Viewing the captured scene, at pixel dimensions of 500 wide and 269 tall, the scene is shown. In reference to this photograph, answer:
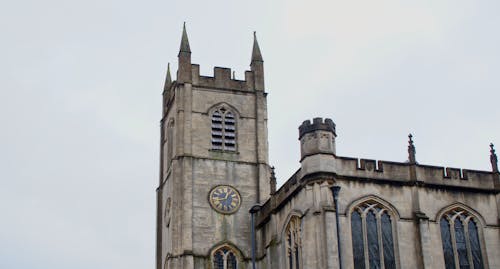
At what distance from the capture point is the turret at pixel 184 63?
185 ft

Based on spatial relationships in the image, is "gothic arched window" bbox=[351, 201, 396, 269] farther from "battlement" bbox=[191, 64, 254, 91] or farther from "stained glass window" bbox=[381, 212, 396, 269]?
"battlement" bbox=[191, 64, 254, 91]

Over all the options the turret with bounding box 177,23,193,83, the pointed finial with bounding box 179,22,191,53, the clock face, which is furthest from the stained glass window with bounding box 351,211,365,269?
the pointed finial with bounding box 179,22,191,53

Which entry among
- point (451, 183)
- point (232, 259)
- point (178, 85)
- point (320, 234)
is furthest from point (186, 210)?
point (451, 183)

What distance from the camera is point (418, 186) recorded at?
43375 mm

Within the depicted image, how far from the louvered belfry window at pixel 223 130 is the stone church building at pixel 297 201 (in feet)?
0.24

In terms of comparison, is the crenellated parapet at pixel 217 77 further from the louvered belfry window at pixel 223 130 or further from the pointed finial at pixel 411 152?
the pointed finial at pixel 411 152

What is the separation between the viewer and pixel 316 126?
42719 millimetres

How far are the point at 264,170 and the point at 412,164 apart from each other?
13381mm

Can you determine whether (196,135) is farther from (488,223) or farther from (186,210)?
(488,223)

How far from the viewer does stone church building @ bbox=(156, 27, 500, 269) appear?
41906 mm

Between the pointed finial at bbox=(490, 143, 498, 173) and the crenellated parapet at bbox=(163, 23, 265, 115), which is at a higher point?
the crenellated parapet at bbox=(163, 23, 265, 115)

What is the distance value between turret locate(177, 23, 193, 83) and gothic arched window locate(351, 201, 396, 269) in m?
18.3

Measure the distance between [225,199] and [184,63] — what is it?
32.4 ft

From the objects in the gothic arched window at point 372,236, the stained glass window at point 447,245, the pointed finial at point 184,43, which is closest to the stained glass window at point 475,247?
the stained glass window at point 447,245
